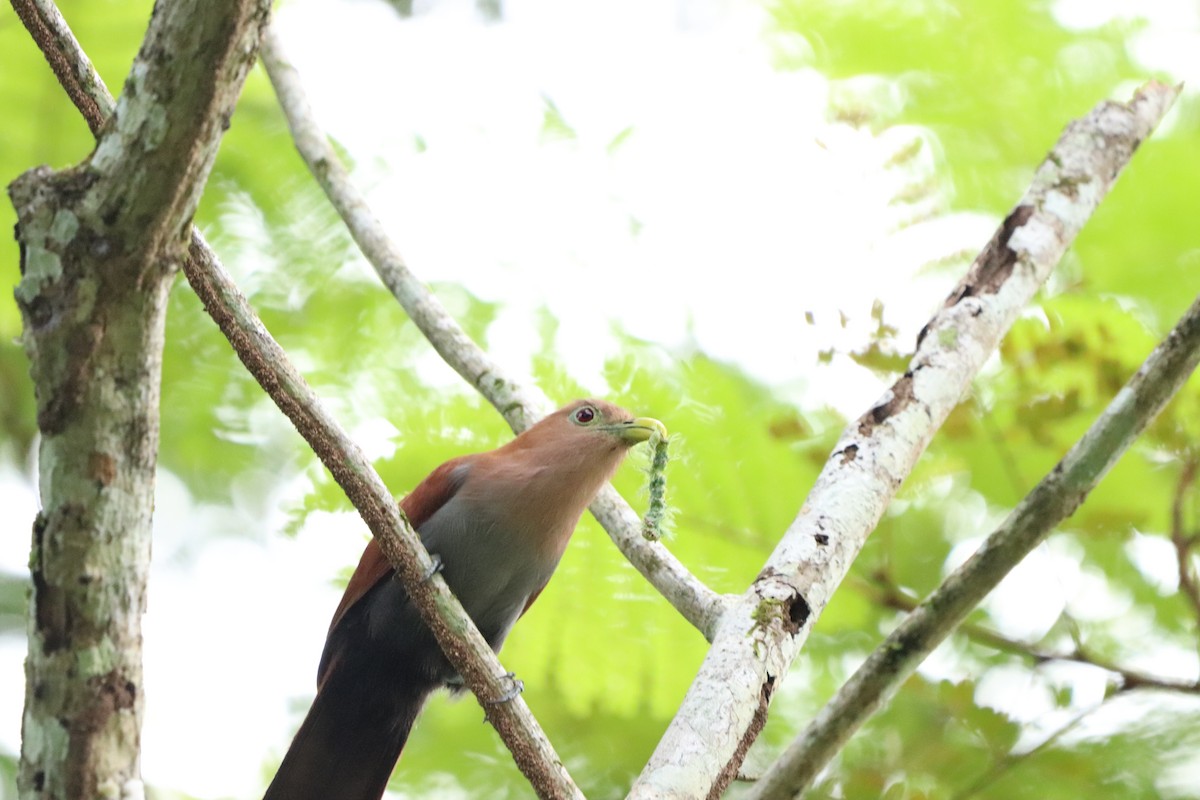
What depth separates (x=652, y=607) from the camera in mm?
4758

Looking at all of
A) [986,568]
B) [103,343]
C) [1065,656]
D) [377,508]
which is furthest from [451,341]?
[103,343]

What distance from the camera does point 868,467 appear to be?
326 centimetres

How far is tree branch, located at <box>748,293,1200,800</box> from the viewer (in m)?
2.78

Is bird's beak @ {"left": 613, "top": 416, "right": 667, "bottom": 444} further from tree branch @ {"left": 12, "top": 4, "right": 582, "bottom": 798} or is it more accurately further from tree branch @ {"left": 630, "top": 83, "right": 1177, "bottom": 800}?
tree branch @ {"left": 12, "top": 4, "right": 582, "bottom": 798}

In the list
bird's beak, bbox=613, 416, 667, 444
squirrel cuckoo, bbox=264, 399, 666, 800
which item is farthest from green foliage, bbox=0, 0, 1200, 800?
squirrel cuckoo, bbox=264, 399, 666, 800

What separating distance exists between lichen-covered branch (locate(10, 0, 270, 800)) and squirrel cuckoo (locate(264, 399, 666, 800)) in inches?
84.6

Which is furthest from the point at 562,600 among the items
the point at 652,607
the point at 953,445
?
the point at 953,445

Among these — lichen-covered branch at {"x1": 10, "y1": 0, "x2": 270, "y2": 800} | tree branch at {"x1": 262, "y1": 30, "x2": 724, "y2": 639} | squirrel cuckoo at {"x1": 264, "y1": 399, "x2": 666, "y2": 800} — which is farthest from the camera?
squirrel cuckoo at {"x1": 264, "y1": 399, "x2": 666, "y2": 800}

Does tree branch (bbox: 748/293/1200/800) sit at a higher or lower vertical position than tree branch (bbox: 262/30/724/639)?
lower

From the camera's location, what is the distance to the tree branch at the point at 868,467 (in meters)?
2.69

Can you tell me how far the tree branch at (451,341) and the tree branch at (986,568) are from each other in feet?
1.88

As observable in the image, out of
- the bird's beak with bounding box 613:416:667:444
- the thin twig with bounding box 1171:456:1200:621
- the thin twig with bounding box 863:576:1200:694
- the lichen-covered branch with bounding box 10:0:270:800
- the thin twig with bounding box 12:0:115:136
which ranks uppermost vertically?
the bird's beak with bounding box 613:416:667:444

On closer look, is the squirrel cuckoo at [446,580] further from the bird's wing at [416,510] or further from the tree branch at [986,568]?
the tree branch at [986,568]

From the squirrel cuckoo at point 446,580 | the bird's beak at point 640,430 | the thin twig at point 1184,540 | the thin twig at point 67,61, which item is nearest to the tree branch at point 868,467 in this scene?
the thin twig at point 1184,540
